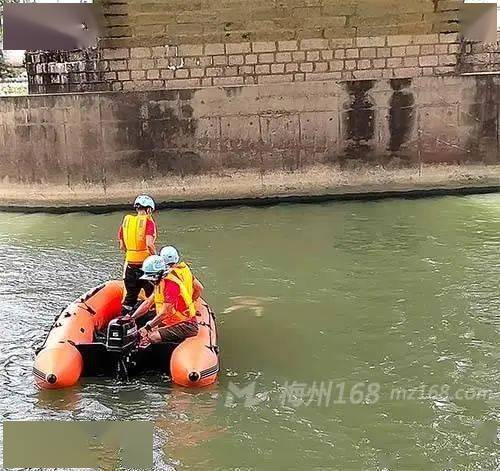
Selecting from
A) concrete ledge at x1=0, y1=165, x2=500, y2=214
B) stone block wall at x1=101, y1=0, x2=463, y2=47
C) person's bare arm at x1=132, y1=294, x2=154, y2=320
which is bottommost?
person's bare arm at x1=132, y1=294, x2=154, y2=320

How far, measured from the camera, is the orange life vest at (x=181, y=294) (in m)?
7.00

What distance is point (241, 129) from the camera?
618 inches

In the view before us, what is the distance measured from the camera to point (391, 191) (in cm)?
1608

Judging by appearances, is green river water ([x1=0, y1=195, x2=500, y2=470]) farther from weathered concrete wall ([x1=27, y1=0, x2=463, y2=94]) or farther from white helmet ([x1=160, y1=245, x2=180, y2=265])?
weathered concrete wall ([x1=27, y1=0, x2=463, y2=94])

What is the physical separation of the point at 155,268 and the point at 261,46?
9.67 meters

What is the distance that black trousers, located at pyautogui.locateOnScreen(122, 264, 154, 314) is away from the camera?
26.6ft

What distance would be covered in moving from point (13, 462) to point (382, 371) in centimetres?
322

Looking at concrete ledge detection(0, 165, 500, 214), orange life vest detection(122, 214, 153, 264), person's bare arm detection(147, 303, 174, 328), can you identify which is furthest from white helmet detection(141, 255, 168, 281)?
concrete ledge detection(0, 165, 500, 214)

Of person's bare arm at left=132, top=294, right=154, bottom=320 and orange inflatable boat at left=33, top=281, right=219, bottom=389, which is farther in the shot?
person's bare arm at left=132, top=294, right=154, bottom=320

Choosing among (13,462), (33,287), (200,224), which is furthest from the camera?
(200,224)

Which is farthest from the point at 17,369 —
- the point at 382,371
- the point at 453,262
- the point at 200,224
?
the point at 200,224

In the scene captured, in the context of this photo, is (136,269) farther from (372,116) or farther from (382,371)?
(372,116)

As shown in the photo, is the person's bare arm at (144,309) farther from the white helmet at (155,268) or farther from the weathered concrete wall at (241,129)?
the weathered concrete wall at (241,129)

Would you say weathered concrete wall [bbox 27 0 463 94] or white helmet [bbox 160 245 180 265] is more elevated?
weathered concrete wall [bbox 27 0 463 94]
